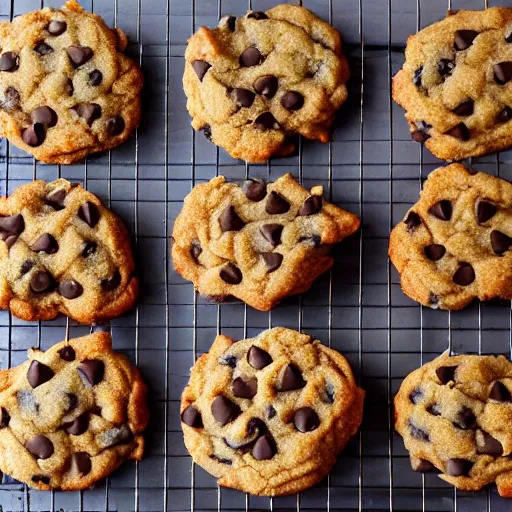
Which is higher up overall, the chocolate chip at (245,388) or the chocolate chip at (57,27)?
the chocolate chip at (57,27)

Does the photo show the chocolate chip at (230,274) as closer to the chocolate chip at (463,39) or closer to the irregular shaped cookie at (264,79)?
the irregular shaped cookie at (264,79)

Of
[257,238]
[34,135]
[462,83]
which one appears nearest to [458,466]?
[257,238]

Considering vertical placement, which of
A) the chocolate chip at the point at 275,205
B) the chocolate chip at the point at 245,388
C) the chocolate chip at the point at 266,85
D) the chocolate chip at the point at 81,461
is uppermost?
the chocolate chip at the point at 266,85

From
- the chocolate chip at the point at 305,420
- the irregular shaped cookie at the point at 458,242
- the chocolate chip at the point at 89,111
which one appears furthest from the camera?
the chocolate chip at the point at 89,111

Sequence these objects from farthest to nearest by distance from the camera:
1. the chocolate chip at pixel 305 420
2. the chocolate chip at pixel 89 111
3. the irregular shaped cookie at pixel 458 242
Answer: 1. the chocolate chip at pixel 89 111
2. the irregular shaped cookie at pixel 458 242
3. the chocolate chip at pixel 305 420

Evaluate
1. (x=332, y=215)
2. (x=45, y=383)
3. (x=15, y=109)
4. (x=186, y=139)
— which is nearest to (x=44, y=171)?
(x=15, y=109)

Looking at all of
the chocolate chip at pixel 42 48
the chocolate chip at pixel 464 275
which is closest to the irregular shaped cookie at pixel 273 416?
the chocolate chip at pixel 464 275
